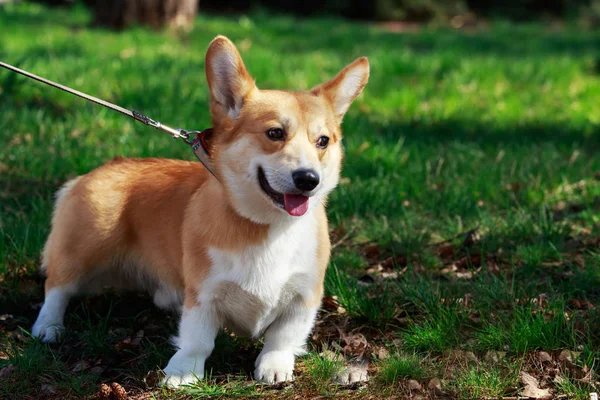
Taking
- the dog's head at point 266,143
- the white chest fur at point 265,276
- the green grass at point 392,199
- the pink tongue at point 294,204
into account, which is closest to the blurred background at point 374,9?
the green grass at point 392,199

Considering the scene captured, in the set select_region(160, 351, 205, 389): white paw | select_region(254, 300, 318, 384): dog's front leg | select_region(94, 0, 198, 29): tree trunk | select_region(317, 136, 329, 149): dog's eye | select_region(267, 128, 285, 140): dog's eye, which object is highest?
select_region(267, 128, 285, 140): dog's eye

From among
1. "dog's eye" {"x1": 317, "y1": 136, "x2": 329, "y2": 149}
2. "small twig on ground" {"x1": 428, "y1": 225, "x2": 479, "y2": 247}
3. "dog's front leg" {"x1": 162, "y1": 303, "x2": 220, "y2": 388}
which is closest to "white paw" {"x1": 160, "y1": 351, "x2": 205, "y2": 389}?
"dog's front leg" {"x1": 162, "y1": 303, "x2": 220, "y2": 388}

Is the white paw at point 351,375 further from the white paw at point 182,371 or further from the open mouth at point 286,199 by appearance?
the open mouth at point 286,199

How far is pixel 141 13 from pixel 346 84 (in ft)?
20.9

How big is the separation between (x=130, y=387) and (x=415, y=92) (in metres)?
4.69

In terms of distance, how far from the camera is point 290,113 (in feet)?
9.34

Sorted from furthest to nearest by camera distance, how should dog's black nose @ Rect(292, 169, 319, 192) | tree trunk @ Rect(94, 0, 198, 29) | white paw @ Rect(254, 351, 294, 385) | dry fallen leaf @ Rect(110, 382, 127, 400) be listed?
tree trunk @ Rect(94, 0, 198, 29), white paw @ Rect(254, 351, 294, 385), dry fallen leaf @ Rect(110, 382, 127, 400), dog's black nose @ Rect(292, 169, 319, 192)

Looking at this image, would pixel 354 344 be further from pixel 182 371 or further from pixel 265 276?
pixel 182 371

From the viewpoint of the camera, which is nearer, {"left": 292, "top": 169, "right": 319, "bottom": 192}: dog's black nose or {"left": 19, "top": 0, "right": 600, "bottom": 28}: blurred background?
{"left": 292, "top": 169, "right": 319, "bottom": 192}: dog's black nose

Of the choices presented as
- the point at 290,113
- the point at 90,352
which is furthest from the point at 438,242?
the point at 90,352

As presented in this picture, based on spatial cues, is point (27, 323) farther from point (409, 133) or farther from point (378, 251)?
point (409, 133)

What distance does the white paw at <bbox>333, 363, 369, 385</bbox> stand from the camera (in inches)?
116

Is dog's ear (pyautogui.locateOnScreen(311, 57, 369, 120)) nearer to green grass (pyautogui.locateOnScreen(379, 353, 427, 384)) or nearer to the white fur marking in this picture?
green grass (pyautogui.locateOnScreen(379, 353, 427, 384))

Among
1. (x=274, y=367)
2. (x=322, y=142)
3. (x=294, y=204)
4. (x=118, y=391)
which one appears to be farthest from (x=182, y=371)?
(x=322, y=142)
